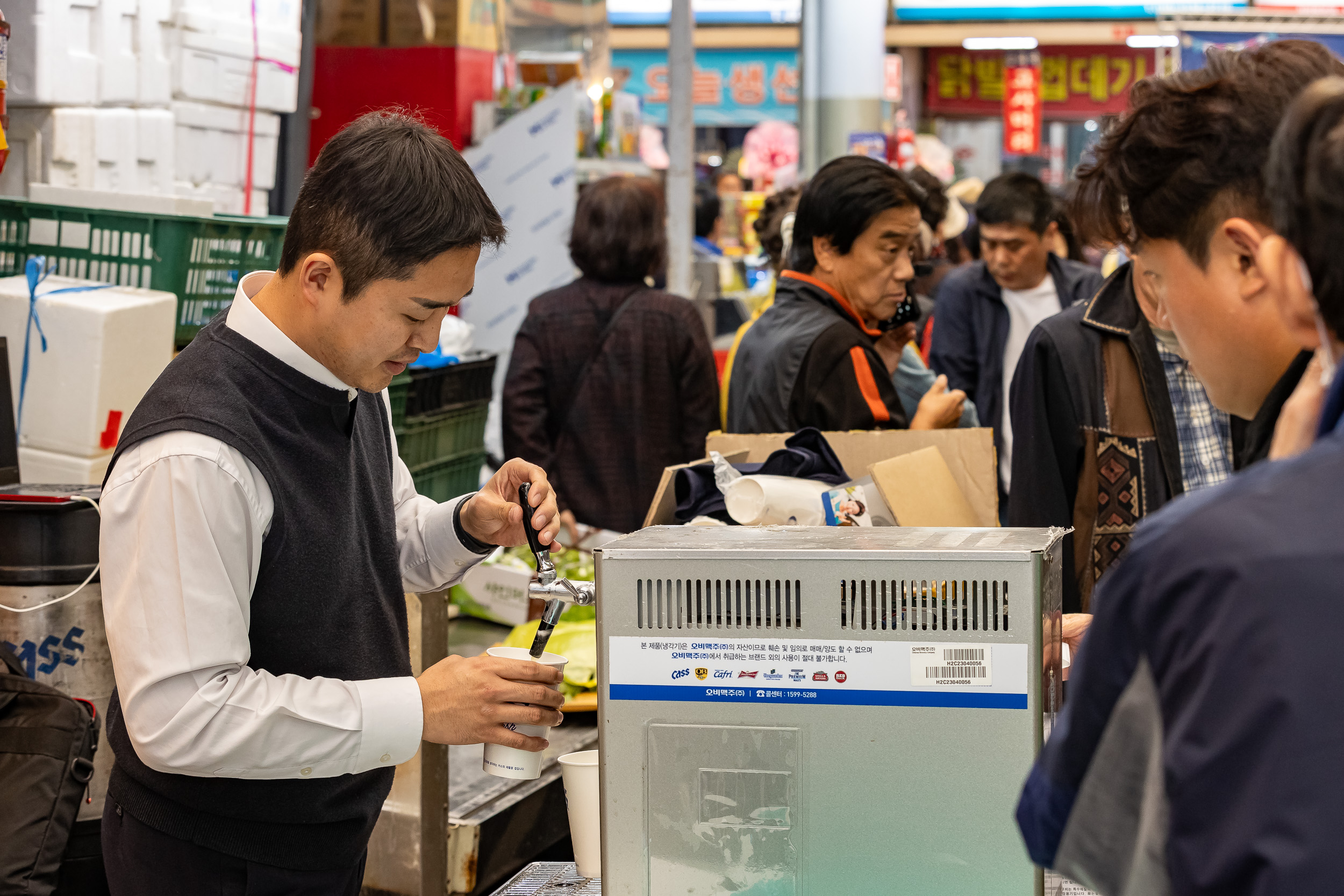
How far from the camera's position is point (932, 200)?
4.44m

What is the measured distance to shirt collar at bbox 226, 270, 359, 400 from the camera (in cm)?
152

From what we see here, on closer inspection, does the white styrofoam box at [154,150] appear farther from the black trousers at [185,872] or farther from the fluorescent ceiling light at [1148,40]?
the fluorescent ceiling light at [1148,40]

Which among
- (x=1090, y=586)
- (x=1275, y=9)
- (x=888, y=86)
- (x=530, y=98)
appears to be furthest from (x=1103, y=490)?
(x=888, y=86)

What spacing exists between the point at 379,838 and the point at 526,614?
1175mm

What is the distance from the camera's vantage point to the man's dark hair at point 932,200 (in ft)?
13.9

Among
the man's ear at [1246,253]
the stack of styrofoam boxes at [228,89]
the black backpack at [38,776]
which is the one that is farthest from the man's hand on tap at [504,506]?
the stack of styrofoam boxes at [228,89]

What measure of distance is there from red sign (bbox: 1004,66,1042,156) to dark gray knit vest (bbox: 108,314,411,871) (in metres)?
16.0

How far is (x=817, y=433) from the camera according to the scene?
7.49 feet

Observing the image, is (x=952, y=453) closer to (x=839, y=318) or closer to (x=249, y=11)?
(x=839, y=318)

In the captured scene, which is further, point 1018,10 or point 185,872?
point 1018,10

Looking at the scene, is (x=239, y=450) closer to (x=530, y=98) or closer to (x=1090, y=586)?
(x=1090, y=586)

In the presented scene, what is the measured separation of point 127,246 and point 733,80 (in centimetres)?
1523

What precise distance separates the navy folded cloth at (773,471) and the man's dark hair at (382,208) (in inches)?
28.0

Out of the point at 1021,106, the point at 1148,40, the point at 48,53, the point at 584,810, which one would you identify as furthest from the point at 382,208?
the point at 1148,40
